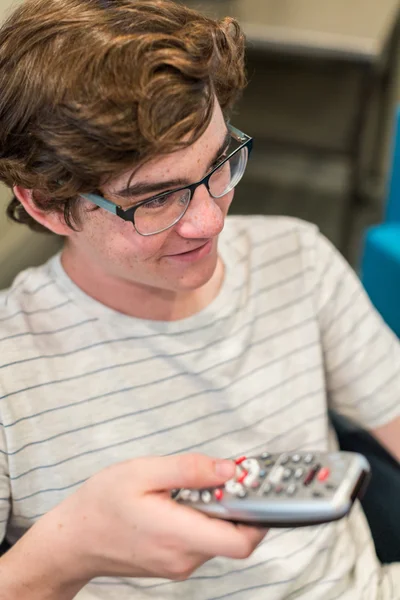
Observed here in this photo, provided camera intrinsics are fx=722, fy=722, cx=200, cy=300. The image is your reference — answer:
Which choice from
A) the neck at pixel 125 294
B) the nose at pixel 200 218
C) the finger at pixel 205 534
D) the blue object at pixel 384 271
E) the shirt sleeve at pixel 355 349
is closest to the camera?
the finger at pixel 205 534

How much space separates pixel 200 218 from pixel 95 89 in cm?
16

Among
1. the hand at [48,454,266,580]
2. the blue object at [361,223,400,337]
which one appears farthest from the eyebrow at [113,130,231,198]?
the blue object at [361,223,400,337]

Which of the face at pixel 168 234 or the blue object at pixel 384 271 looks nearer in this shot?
the face at pixel 168 234

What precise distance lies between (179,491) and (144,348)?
224 mm

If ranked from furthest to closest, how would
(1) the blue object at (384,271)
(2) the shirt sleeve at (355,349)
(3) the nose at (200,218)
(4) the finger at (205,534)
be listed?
1. (1) the blue object at (384,271)
2. (2) the shirt sleeve at (355,349)
3. (3) the nose at (200,218)
4. (4) the finger at (205,534)

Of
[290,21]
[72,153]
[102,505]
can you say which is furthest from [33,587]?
[290,21]

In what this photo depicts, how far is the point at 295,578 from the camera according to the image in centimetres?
83

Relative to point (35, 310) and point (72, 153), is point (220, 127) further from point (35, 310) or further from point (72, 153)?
point (35, 310)

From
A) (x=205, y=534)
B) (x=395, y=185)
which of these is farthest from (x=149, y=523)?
(x=395, y=185)

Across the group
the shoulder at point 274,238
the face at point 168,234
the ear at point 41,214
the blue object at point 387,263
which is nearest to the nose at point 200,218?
the face at point 168,234

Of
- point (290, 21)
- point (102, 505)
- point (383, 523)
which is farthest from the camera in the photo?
point (290, 21)

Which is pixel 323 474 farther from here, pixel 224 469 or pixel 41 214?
pixel 41 214

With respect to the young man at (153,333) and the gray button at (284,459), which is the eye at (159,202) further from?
the gray button at (284,459)

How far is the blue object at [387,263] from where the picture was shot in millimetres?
1202
